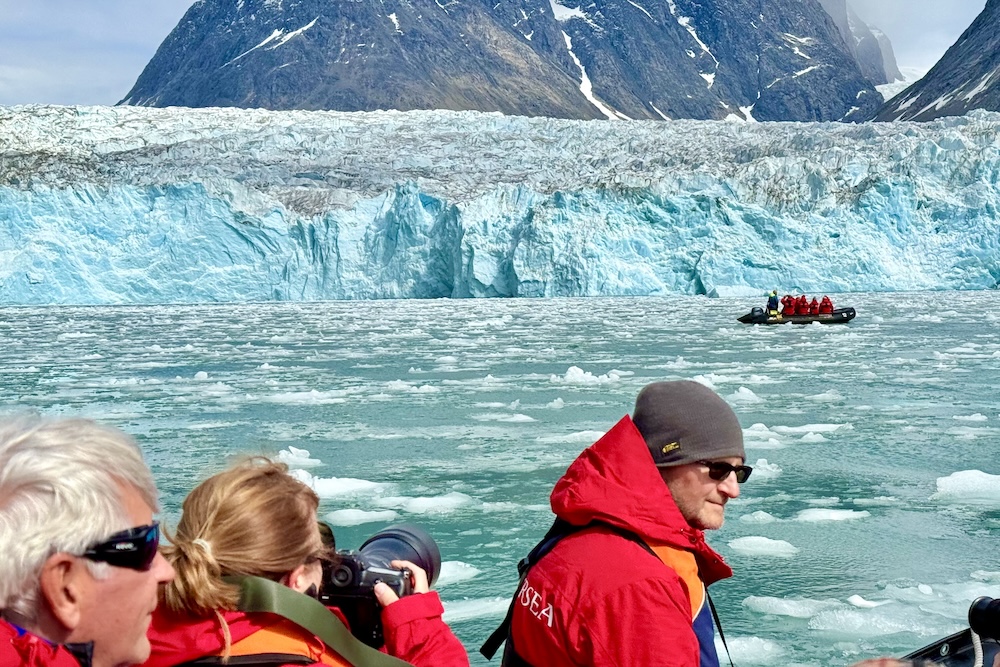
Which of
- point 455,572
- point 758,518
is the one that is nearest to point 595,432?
point 758,518

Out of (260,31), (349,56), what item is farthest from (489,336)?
(260,31)

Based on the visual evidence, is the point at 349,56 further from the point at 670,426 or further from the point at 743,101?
the point at 670,426

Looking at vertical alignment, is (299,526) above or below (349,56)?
below

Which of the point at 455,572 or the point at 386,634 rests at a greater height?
the point at 386,634

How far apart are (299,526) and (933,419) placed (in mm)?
6336

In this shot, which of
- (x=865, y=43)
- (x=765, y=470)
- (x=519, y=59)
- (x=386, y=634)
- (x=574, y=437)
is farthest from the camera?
→ (x=865, y=43)

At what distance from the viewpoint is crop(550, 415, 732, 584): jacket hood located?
1.50m

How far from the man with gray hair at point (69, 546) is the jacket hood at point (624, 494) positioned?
65cm

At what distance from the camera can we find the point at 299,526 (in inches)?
56.1

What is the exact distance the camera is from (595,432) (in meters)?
6.38

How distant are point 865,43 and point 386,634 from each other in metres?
176

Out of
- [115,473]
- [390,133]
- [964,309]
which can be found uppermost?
[390,133]

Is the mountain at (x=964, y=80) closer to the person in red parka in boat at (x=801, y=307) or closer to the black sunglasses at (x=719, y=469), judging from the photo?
the person in red parka in boat at (x=801, y=307)

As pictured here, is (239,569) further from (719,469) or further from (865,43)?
(865,43)
